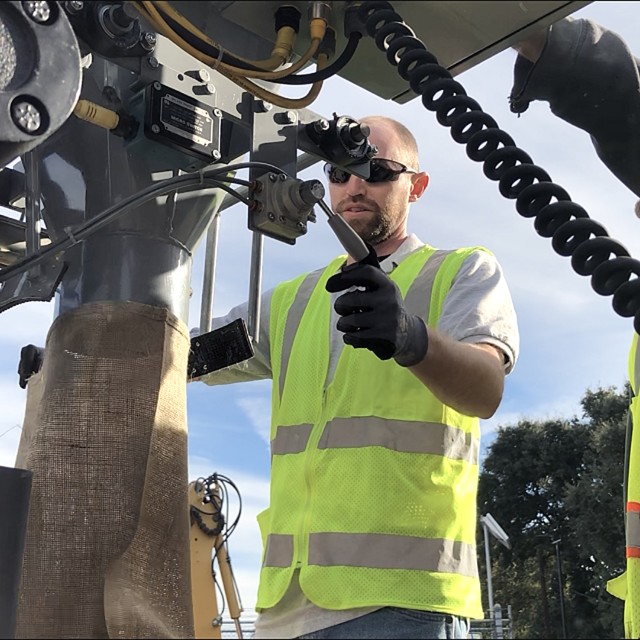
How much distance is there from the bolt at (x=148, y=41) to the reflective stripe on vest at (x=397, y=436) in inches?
41.5

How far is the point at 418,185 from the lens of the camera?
308 centimetres

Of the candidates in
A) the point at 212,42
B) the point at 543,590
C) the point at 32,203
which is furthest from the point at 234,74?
the point at 543,590

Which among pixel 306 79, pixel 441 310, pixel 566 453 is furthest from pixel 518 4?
pixel 566 453

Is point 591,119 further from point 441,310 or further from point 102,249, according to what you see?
point 102,249

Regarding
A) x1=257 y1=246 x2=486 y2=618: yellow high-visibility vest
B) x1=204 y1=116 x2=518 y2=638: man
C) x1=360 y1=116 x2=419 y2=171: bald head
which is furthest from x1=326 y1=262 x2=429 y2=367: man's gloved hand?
x1=360 y1=116 x2=419 y2=171: bald head

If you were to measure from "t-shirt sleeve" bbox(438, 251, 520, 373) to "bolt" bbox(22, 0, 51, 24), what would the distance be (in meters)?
1.32

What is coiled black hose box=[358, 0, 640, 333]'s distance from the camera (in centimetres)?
189

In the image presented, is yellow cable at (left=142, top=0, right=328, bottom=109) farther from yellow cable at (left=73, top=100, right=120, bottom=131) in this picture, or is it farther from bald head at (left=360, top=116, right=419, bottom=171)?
bald head at (left=360, top=116, right=419, bottom=171)

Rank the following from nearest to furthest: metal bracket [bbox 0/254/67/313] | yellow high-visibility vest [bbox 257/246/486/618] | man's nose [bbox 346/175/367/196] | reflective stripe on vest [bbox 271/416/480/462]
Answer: metal bracket [bbox 0/254/67/313] < yellow high-visibility vest [bbox 257/246/486/618] < reflective stripe on vest [bbox 271/416/480/462] < man's nose [bbox 346/175/367/196]

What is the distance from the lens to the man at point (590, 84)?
217cm

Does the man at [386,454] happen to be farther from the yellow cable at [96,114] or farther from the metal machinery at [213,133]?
the yellow cable at [96,114]

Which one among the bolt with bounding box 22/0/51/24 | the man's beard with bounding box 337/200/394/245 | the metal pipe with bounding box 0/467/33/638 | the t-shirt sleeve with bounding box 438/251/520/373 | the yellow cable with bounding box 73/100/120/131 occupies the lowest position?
the metal pipe with bounding box 0/467/33/638

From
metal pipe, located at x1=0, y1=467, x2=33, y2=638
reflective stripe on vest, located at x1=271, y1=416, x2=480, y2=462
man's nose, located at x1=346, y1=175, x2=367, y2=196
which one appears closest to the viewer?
metal pipe, located at x1=0, y1=467, x2=33, y2=638

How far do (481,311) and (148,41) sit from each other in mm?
1077
